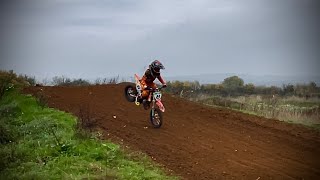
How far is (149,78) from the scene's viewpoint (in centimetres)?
1297

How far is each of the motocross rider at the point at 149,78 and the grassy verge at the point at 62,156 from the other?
7.45 feet

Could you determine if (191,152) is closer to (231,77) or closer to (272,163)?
(272,163)

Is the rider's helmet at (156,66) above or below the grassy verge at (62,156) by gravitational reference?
above

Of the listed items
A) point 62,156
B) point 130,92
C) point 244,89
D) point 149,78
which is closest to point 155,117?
point 149,78

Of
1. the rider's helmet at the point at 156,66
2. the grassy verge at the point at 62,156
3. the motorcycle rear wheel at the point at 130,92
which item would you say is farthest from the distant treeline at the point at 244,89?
the grassy verge at the point at 62,156

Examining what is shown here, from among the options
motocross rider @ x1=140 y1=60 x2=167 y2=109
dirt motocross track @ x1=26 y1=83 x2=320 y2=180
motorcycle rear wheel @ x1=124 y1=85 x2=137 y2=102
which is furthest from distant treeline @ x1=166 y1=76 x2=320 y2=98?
motocross rider @ x1=140 y1=60 x2=167 y2=109

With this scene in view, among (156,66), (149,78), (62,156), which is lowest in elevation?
(62,156)

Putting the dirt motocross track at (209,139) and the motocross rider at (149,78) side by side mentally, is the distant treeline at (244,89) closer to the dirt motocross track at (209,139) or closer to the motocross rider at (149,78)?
the dirt motocross track at (209,139)

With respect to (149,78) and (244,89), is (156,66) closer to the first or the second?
(149,78)

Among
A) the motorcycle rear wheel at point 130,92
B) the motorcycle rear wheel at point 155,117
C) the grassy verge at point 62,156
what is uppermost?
the motorcycle rear wheel at point 130,92

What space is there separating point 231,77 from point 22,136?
1852 inches

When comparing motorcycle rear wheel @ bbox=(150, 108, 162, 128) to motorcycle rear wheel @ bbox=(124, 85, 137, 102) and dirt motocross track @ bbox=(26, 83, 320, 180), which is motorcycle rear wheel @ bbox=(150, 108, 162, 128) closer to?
dirt motocross track @ bbox=(26, 83, 320, 180)

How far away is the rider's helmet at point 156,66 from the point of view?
486 inches

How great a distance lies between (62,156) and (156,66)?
4.32 meters
